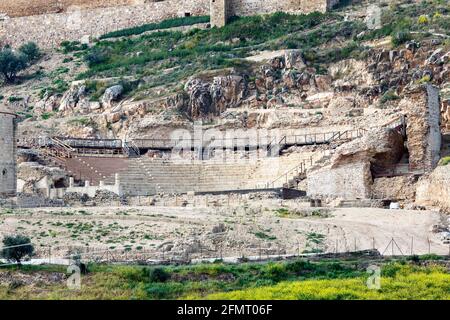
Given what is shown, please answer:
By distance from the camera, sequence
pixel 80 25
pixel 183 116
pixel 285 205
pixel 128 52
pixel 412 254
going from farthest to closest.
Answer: pixel 80 25, pixel 128 52, pixel 183 116, pixel 285 205, pixel 412 254

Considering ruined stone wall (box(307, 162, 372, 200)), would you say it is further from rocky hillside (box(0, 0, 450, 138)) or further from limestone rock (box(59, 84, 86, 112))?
limestone rock (box(59, 84, 86, 112))

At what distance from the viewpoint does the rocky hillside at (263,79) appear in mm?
56281

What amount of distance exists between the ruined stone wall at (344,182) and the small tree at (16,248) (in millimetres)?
15003

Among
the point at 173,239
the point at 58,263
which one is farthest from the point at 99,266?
the point at 173,239

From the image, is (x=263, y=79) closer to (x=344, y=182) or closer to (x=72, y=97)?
(x=72, y=97)

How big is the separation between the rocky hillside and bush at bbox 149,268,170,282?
22.7 metres

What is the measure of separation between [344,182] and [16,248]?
55.5 feet

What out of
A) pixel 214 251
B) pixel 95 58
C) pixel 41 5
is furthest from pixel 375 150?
pixel 41 5

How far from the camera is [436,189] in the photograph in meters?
42.2

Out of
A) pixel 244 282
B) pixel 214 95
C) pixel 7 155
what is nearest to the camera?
pixel 244 282

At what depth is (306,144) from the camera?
53.2 m
